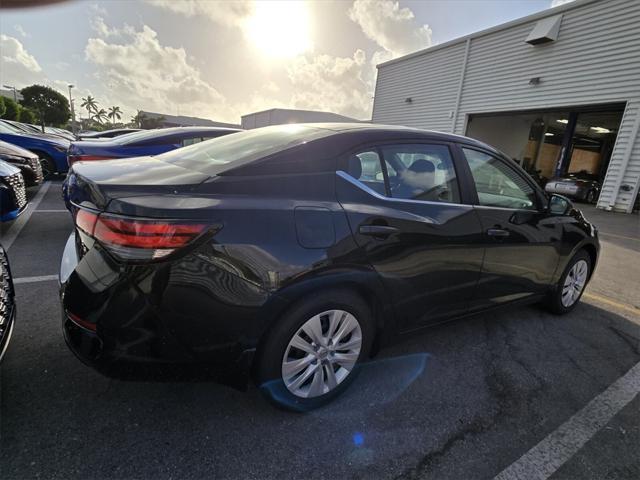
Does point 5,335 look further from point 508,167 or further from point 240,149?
point 508,167

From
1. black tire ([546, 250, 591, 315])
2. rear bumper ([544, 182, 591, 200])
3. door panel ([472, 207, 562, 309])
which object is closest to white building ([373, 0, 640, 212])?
rear bumper ([544, 182, 591, 200])

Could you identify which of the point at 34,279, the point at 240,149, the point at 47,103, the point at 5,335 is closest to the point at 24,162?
the point at 34,279

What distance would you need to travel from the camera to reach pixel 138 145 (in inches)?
201

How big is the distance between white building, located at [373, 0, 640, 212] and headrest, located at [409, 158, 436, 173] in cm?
1169

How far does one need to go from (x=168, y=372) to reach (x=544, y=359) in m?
2.69

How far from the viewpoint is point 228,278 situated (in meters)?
1.63

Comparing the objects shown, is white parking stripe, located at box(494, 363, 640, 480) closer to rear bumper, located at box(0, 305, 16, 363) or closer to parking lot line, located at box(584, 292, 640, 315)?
parking lot line, located at box(584, 292, 640, 315)

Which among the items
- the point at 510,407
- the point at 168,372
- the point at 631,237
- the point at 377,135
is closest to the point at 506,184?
the point at 377,135

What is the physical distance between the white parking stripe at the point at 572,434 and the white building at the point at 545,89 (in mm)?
11259

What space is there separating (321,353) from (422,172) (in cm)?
131

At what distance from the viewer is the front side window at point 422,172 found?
224 centimetres

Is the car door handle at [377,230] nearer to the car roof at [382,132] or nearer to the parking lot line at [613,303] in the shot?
the car roof at [382,132]

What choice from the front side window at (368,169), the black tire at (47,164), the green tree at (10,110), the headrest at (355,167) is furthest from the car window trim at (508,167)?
the green tree at (10,110)

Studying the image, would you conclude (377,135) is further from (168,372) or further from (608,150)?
(608,150)
